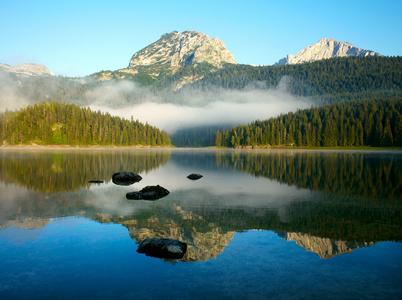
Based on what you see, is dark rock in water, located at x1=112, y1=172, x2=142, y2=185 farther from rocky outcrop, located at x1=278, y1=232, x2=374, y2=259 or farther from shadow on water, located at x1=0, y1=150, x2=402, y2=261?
rocky outcrop, located at x1=278, y1=232, x2=374, y2=259

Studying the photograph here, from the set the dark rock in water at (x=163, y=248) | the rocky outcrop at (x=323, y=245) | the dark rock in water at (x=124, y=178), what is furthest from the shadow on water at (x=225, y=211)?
the dark rock in water at (x=124, y=178)

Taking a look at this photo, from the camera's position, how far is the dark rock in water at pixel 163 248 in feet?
37.4

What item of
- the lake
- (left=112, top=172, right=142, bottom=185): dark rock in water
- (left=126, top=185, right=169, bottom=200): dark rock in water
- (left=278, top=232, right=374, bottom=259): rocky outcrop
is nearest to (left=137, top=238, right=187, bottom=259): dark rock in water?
the lake

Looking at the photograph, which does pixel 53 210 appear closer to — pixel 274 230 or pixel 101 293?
pixel 101 293

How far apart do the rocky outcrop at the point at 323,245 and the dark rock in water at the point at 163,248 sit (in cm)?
556

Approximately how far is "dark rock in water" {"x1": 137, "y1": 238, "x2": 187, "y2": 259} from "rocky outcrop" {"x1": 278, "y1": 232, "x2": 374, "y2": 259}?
556 centimetres

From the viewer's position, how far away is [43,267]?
1019 centimetres

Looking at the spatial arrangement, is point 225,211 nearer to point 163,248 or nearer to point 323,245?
point 323,245

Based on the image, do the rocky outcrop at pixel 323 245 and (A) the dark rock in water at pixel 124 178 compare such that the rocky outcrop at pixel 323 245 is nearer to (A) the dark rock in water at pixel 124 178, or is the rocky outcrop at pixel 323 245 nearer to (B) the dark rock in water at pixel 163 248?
(B) the dark rock in water at pixel 163 248

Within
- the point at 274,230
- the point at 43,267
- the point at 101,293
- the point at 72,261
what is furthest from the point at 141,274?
the point at 274,230

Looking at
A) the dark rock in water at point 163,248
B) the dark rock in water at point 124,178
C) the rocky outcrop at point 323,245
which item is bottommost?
the dark rock in water at point 124,178

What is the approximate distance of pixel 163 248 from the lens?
37.9ft

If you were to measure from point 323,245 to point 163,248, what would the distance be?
24.3 ft

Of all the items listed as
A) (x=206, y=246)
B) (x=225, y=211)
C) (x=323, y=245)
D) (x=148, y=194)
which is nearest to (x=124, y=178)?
(x=148, y=194)
